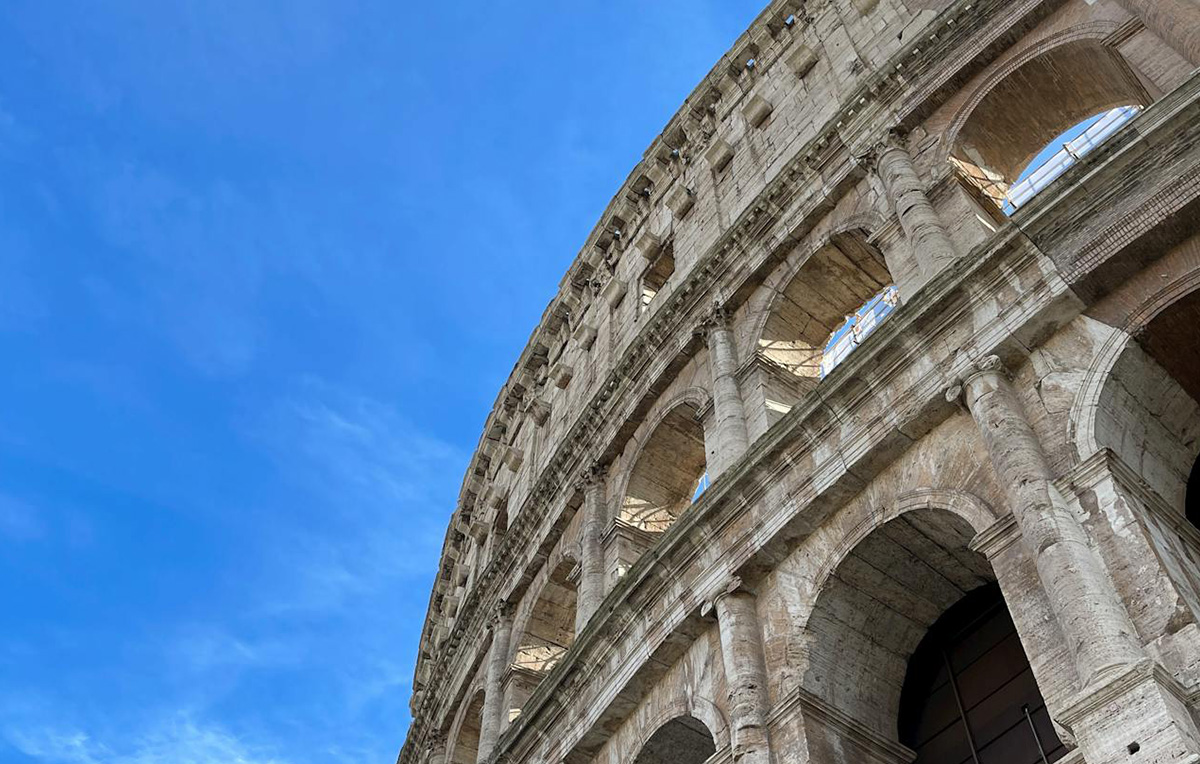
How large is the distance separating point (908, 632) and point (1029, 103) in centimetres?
663

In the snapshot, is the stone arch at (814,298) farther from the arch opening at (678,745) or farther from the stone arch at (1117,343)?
the stone arch at (1117,343)

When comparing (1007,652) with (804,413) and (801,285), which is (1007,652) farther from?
(801,285)

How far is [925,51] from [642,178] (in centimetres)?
784

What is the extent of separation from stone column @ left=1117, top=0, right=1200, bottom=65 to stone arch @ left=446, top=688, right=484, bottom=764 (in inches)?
495

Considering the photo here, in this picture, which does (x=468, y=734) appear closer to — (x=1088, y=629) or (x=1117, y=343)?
(x=1117, y=343)

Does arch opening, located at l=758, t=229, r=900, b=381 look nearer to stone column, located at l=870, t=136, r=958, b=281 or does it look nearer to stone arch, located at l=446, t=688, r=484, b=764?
stone column, located at l=870, t=136, r=958, b=281

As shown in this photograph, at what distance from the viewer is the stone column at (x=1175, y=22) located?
1134cm

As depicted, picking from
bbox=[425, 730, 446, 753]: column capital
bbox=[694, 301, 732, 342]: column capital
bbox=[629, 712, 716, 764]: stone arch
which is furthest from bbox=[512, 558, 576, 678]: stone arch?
bbox=[629, 712, 716, 764]: stone arch

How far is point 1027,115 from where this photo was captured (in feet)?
46.3

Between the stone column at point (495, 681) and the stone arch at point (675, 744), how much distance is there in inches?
129

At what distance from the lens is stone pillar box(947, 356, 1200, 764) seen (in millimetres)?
6852

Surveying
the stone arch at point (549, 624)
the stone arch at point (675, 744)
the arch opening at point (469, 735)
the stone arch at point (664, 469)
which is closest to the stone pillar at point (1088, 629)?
the stone arch at point (675, 744)

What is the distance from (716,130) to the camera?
20.7 metres

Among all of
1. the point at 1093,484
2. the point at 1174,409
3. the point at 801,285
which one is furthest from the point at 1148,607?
the point at 801,285
